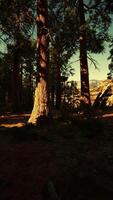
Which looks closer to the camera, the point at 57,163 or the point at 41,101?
the point at 57,163

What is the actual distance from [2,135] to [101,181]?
505 centimetres

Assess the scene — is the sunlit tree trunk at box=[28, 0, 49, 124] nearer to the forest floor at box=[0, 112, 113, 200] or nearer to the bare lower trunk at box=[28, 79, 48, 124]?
the bare lower trunk at box=[28, 79, 48, 124]

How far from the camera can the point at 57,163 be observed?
833cm

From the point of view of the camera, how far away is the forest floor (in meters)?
6.92

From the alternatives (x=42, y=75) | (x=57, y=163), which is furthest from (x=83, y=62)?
(x=57, y=163)

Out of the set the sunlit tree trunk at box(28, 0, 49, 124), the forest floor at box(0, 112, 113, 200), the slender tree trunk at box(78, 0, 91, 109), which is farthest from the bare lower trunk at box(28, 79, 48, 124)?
the slender tree trunk at box(78, 0, 91, 109)

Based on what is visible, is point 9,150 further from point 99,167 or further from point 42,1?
point 42,1

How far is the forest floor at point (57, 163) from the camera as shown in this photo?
692 centimetres

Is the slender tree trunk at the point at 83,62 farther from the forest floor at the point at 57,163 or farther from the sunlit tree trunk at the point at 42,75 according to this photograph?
the forest floor at the point at 57,163

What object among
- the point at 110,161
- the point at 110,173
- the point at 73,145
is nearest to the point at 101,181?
the point at 110,173

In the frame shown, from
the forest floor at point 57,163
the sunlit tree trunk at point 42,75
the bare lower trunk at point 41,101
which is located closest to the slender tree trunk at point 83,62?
the sunlit tree trunk at point 42,75

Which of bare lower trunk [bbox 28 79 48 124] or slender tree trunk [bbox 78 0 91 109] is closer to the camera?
bare lower trunk [bbox 28 79 48 124]

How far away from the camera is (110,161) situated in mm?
8633

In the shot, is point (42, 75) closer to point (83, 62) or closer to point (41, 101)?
point (41, 101)
